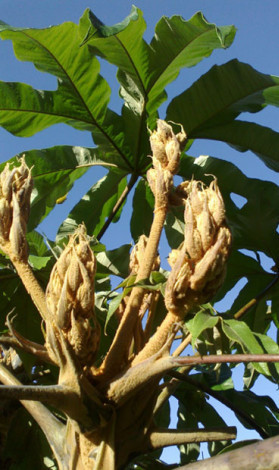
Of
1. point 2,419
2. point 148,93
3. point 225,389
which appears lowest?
point 225,389

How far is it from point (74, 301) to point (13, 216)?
1.05 ft

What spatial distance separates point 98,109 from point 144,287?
1.21m

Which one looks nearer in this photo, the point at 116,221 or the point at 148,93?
the point at 148,93

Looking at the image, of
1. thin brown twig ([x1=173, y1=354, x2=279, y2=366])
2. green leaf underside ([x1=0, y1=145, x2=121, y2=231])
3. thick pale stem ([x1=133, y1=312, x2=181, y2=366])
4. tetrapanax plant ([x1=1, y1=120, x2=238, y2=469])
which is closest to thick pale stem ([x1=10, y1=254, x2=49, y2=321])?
tetrapanax plant ([x1=1, y1=120, x2=238, y2=469])

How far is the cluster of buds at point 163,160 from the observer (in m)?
1.43

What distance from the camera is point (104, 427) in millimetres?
1231

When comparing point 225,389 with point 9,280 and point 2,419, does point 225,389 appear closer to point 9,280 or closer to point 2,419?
point 2,419

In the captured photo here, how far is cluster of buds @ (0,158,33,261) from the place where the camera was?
1.35m

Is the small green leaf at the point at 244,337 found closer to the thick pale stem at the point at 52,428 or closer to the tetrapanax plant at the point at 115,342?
the tetrapanax plant at the point at 115,342

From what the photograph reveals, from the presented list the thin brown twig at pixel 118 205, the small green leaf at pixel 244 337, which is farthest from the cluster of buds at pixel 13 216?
the thin brown twig at pixel 118 205

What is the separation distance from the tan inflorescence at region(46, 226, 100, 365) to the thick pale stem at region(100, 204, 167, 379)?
0.11 meters

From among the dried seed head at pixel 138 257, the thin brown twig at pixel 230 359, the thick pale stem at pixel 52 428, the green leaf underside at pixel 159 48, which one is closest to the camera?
the thin brown twig at pixel 230 359

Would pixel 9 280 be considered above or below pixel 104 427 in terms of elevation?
above

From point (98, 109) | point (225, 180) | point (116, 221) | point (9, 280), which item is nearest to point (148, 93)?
point (98, 109)
